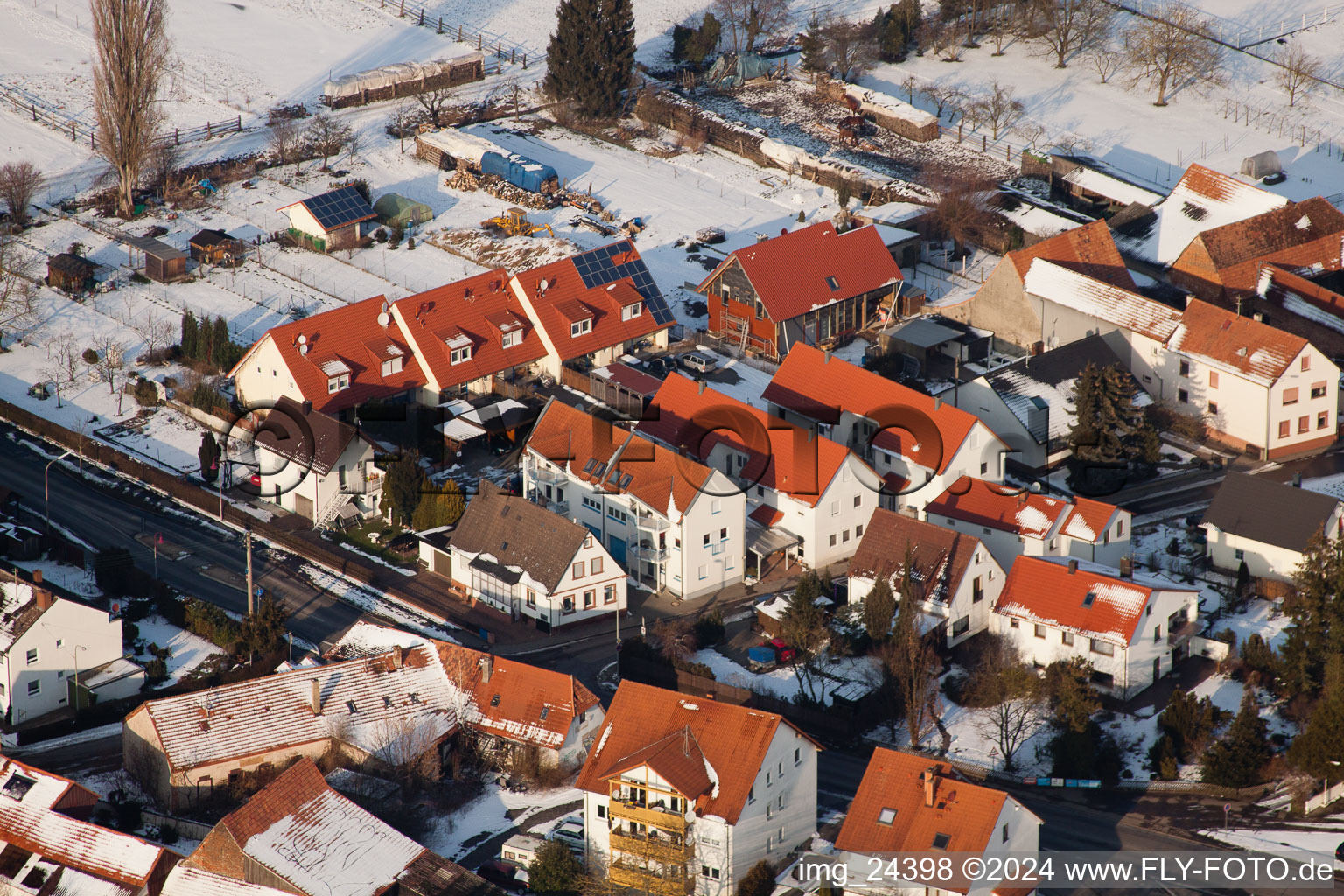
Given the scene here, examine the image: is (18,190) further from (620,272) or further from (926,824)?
(926,824)

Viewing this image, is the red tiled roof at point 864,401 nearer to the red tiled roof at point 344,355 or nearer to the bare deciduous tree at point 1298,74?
the red tiled roof at point 344,355

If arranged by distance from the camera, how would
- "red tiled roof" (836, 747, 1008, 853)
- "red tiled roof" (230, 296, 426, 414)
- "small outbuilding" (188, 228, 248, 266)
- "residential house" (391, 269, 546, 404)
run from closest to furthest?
"red tiled roof" (836, 747, 1008, 853) → "red tiled roof" (230, 296, 426, 414) → "residential house" (391, 269, 546, 404) → "small outbuilding" (188, 228, 248, 266)

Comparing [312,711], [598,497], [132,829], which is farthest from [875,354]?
[132,829]

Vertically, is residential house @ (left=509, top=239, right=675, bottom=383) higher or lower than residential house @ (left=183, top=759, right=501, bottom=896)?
higher

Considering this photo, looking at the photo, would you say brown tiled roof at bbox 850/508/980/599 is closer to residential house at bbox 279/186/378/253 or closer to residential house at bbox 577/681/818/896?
residential house at bbox 577/681/818/896

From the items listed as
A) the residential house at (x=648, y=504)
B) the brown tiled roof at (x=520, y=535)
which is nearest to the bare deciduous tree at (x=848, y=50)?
the residential house at (x=648, y=504)

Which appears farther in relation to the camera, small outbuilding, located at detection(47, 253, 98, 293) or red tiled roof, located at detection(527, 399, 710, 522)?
small outbuilding, located at detection(47, 253, 98, 293)

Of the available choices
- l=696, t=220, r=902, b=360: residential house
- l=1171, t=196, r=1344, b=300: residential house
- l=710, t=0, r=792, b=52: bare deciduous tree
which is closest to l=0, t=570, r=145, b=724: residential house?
l=696, t=220, r=902, b=360: residential house

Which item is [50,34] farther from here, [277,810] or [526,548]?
[277,810]
